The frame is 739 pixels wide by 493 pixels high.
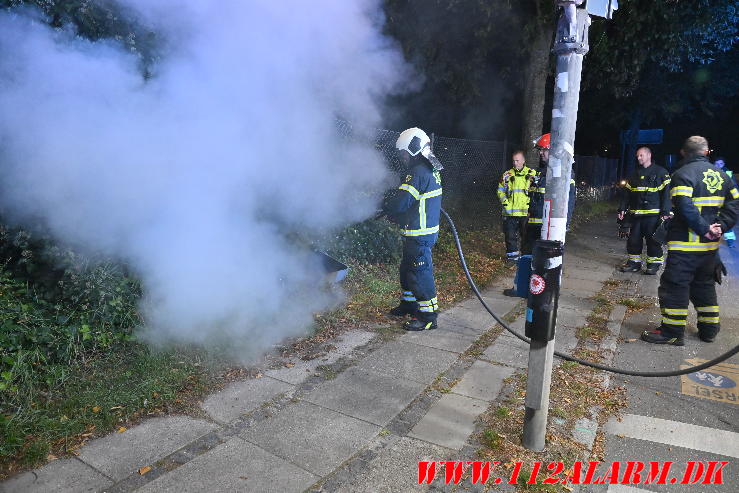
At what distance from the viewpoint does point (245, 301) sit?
4.67 m

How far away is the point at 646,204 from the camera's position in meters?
7.43

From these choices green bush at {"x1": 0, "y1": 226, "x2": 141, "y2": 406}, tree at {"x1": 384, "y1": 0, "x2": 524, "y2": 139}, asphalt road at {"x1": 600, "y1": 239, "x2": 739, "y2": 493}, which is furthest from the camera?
tree at {"x1": 384, "y1": 0, "x2": 524, "y2": 139}

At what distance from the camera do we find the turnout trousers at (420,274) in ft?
15.8

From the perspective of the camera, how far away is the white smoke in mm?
3357

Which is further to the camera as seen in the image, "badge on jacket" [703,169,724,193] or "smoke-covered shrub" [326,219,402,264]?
"smoke-covered shrub" [326,219,402,264]

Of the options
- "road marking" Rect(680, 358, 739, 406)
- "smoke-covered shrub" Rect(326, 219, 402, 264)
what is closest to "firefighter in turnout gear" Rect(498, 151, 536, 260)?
"smoke-covered shrub" Rect(326, 219, 402, 264)

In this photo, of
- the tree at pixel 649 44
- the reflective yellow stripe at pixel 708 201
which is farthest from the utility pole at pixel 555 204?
the tree at pixel 649 44

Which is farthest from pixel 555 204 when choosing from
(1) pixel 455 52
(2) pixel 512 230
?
(1) pixel 455 52

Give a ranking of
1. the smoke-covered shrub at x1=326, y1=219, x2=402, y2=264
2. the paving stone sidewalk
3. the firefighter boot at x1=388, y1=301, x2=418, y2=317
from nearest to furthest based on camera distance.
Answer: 1. the paving stone sidewalk
2. the firefighter boot at x1=388, y1=301, x2=418, y2=317
3. the smoke-covered shrub at x1=326, y1=219, x2=402, y2=264

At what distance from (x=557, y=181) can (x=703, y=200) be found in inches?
106

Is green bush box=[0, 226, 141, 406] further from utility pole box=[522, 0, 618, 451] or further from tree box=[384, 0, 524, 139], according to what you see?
tree box=[384, 0, 524, 139]

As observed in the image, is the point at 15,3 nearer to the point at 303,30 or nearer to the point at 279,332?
the point at 303,30

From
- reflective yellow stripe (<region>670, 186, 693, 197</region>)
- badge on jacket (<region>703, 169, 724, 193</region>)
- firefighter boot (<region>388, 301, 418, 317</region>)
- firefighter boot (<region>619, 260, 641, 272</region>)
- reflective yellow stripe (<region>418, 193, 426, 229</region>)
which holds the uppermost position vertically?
badge on jacket (<region>703, 169, 724, 193</region>)

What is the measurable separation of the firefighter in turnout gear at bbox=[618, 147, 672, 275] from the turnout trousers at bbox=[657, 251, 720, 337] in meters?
2.72
